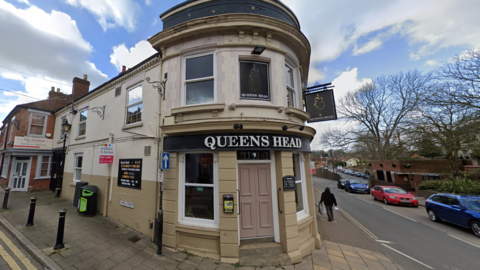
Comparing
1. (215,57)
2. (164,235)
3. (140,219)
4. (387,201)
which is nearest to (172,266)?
(164,235)

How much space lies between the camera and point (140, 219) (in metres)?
6.26

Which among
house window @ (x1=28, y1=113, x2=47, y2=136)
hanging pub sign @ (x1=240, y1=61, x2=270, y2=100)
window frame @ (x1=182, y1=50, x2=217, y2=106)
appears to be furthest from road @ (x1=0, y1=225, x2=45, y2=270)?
house window @ (x1=28, y1=113, x2=47, y2=136)

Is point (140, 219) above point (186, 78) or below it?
below

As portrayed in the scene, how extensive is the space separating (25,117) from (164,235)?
660 inches

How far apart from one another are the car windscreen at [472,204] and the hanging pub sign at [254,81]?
Result: 10.7 m

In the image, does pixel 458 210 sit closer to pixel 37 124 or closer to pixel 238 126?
pixel 238 126

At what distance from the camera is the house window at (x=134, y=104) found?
719 cm

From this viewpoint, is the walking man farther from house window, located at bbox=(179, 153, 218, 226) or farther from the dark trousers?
house window, located at bbox=(179, 153, 218, 226)

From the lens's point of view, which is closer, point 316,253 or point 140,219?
point 316,253

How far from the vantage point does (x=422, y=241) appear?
23.4 feet

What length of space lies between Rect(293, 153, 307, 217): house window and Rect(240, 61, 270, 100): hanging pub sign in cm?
239

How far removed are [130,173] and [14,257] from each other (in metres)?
3.21

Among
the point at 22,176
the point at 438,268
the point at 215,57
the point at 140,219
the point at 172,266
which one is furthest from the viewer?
the point at 22,176

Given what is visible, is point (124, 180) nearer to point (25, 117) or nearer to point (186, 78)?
point (186, 78)
